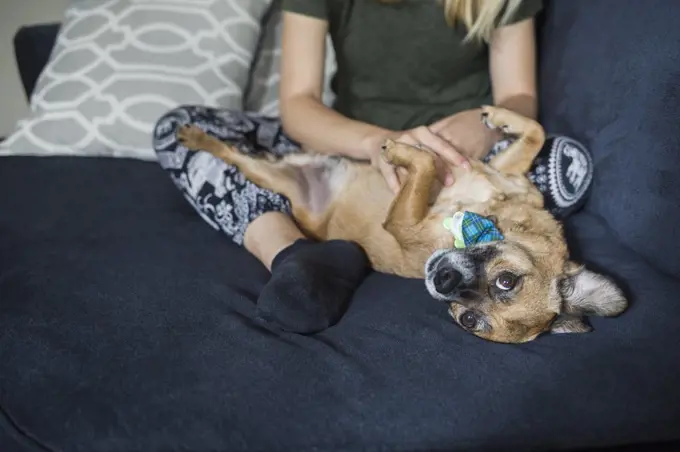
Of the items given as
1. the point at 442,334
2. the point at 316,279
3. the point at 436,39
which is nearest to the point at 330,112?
the point at 436,39

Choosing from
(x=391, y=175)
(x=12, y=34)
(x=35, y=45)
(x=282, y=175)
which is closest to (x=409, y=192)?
(x=391, y=175)

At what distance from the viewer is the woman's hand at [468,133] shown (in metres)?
1.50

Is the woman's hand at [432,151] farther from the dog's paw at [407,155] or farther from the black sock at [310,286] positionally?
the black sock at [310,286]

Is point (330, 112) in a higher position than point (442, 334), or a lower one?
higher

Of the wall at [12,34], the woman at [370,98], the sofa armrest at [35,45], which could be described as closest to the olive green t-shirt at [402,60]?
the woman at [370,98]

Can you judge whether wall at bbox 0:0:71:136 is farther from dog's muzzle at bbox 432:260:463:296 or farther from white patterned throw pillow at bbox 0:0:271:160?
dog's muzzle at bbox 432:260:463:296

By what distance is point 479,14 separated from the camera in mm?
1554

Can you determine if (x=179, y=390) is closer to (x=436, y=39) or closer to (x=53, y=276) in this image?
(x=53, y=276)

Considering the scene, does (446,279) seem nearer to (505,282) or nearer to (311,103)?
(505,282)

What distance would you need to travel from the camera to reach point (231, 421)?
3.30ft

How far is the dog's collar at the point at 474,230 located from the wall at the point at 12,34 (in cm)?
191

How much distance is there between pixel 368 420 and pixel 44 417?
439mm

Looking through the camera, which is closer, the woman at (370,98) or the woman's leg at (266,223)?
the woman's leg at (266,223)

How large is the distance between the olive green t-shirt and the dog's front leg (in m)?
0.32
